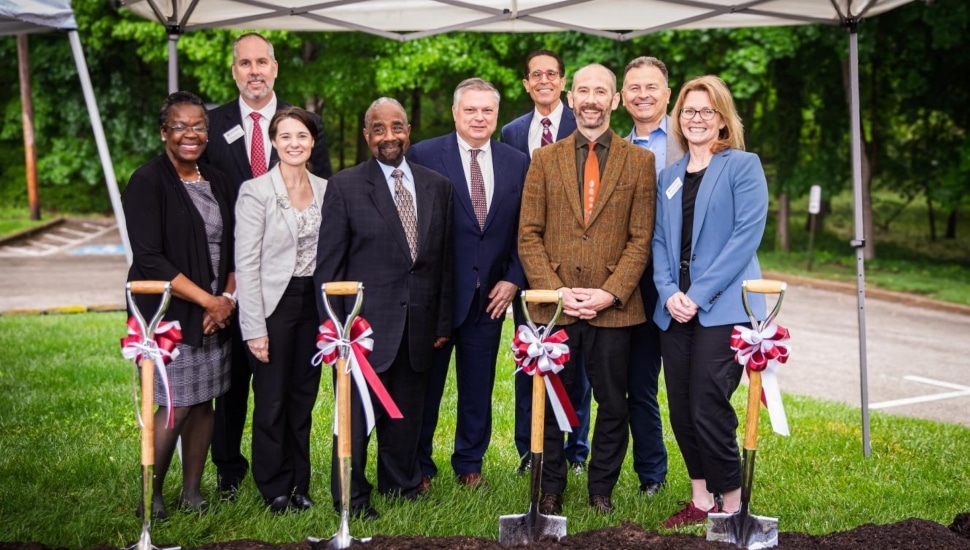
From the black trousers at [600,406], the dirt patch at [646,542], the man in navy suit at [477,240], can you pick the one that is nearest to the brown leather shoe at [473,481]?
the man in navy suit at [477,240]

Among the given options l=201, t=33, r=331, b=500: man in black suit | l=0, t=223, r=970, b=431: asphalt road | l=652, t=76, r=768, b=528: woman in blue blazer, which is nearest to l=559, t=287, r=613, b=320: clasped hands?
l=652, t=76, r=768, b=528: woman in blue blazer

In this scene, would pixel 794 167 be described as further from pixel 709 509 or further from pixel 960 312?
pixel 709 509

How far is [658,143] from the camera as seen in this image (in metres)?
5.32

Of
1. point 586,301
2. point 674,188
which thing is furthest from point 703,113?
point 586,301

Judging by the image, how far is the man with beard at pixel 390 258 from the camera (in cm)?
463

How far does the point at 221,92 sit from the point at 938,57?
1351cm

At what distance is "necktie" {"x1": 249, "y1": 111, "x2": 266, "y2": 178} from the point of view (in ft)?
Answer: 16.8

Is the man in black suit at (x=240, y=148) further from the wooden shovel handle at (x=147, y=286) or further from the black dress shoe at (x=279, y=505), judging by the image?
the wooden shovel handle at (x=147, y=286)

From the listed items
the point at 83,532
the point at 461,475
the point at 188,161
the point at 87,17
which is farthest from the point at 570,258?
the point at 87,17

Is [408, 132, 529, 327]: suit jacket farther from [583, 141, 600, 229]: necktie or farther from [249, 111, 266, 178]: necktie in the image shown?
[249, 111, 266, 178]: necktie

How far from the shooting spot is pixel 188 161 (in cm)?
464

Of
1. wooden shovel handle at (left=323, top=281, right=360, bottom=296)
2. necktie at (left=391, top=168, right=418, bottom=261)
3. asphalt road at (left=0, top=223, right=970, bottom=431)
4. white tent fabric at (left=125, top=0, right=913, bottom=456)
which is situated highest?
white tent fabric at (left=125, top=0, right=913, bottom=456)

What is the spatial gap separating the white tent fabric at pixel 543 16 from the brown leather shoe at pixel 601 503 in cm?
218

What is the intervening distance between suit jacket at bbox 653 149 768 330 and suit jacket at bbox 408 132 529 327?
2.90 feet
